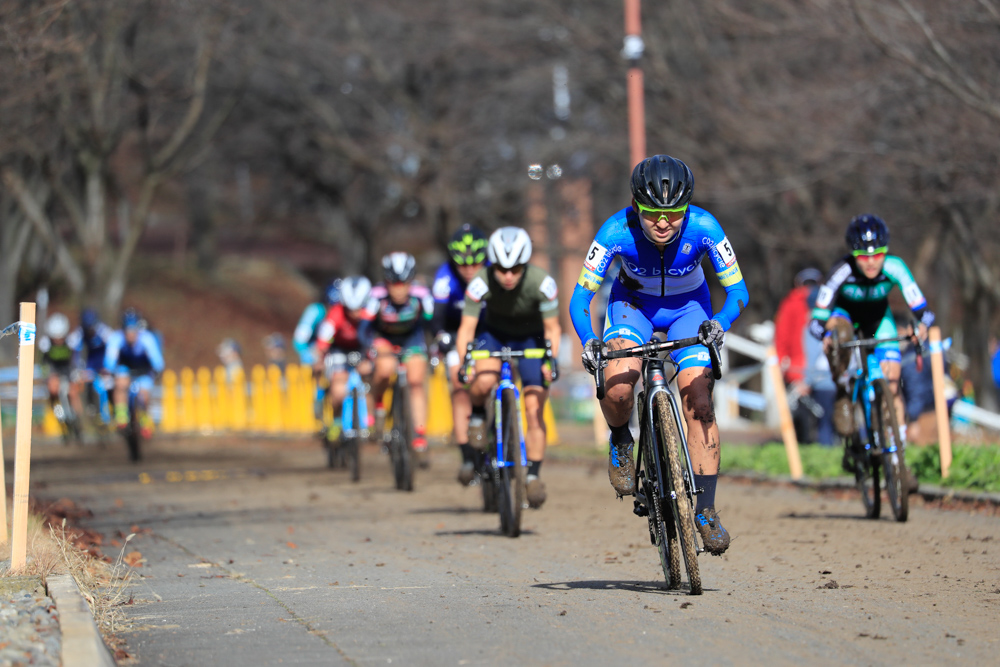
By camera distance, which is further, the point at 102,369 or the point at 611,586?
the point at 102,369

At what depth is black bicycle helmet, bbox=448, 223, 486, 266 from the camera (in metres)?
11.5

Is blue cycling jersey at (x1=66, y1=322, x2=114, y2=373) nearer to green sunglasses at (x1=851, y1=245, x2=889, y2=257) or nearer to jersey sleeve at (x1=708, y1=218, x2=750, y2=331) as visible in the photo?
green sunglasses at (x1=851, y1=245, x2=889, y2=257)

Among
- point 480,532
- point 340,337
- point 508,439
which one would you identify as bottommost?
point 480,532

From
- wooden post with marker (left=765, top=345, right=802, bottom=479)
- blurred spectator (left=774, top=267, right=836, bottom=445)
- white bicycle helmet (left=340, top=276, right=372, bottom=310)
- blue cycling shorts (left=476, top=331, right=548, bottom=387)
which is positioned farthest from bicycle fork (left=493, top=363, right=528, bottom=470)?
blurred spectator (left=774, top=267, right=836, bottom=445)

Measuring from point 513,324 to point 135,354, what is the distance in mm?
10396

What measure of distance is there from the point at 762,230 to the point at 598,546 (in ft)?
56.5

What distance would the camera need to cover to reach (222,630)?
6141mm

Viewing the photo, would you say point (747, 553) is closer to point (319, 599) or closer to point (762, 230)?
point (319, 599)

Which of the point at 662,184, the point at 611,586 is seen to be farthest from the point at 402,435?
the point at 662,184

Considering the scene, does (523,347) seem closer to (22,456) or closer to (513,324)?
(513,324)

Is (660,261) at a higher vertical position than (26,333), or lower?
higher

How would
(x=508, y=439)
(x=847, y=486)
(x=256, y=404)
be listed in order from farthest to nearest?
1. (x=256, y=404)
2. (x=847, y=486)
3. (x=508, y=439)

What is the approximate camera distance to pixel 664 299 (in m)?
7.19

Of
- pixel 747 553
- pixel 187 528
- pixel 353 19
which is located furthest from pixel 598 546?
pixel 353 19
